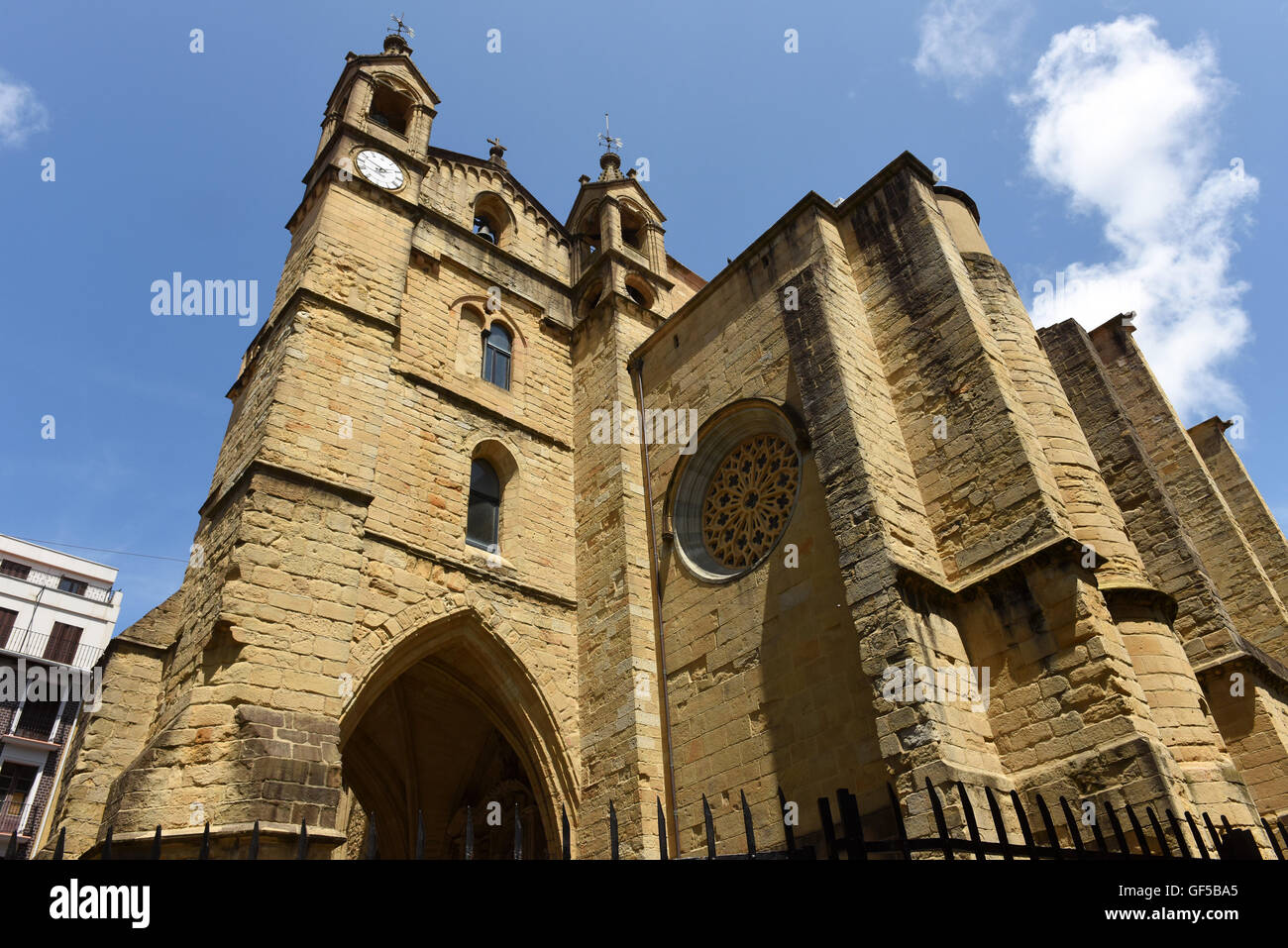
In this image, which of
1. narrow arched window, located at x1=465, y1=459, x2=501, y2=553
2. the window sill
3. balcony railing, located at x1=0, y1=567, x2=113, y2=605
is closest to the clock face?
narrow arched window, located at x1=465, y1=459, x2=501, y2=553

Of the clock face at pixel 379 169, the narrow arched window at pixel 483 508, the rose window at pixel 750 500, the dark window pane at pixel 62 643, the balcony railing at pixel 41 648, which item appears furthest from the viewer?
the dark window pane at pixel 62 643

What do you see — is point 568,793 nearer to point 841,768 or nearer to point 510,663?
point 510,663

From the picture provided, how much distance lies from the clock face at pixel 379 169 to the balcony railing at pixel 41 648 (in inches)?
919

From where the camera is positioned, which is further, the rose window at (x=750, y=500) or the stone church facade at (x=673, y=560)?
the rose window at (x=750, y=500)

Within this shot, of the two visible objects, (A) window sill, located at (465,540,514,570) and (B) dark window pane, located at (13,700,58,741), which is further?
(B) dark window pane, located at (13,700,58,741)

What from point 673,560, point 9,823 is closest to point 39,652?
point 9,823

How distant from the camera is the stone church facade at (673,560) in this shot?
22.2ft

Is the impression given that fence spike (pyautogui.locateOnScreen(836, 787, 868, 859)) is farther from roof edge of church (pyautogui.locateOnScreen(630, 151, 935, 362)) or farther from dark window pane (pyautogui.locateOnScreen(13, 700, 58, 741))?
dark window pane (pyautogui.locateOnScreen(13, 700, 58, 741))

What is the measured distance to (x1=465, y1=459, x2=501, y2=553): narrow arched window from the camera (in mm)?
10535

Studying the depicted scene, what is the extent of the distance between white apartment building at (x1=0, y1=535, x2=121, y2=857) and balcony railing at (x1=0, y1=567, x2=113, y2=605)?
30mm

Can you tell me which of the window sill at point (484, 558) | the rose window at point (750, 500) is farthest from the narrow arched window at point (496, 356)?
the rose window at point (750, 500)

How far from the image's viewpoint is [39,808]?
23844mm

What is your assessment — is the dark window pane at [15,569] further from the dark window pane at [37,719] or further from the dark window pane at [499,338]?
the dark window pane at [499,338]
